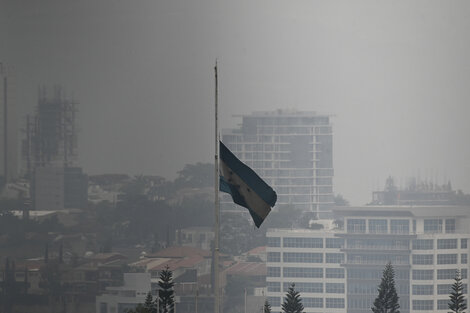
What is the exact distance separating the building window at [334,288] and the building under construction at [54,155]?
34.1ft

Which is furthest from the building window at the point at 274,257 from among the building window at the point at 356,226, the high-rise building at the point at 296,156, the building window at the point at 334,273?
the high-rise building at the point at 296,156

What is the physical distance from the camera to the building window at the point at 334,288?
5775 centimetres

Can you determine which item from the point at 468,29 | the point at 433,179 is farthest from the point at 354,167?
the point at 468,29

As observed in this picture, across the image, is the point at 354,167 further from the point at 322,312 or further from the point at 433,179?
the point at 322,312

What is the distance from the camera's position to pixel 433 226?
56688 millimetres

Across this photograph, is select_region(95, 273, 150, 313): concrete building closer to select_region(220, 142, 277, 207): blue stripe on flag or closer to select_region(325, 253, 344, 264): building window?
select_region(325, 253, 344, 264): building window

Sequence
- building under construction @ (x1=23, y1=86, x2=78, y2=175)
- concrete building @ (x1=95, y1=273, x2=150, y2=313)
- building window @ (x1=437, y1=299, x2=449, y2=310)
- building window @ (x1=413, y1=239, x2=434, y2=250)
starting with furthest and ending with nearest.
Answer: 1. building under construction @ (x1=23, y1=86, x2=78, y2=175)
2. building window @ (x1=413, y1=239, x2=434, y2=250)
3. building window @ (x1=437, y1=299, x2=449, y2=310)
4. concrete building @ (x1=95, y1=273, x2=150, y2=313)

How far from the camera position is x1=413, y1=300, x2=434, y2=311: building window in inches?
2158

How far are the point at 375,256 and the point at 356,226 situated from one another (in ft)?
4.70

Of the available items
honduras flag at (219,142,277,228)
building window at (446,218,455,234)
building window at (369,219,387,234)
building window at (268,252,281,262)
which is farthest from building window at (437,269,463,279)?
honduras flag at (219,142,277,228)

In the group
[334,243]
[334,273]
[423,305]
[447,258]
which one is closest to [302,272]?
[334,273]

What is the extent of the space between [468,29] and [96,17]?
1728 centimetres

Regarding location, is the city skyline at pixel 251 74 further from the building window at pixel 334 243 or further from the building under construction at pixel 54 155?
the building window at pixel 334 243

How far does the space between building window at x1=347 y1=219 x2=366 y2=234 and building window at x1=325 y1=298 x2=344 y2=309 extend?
9.50 ft
